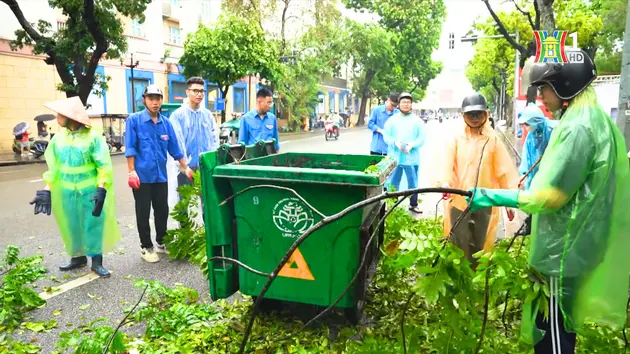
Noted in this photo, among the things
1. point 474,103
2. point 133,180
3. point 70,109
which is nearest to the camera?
Answer: point 474,103

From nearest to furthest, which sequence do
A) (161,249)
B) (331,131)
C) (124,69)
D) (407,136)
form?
(161,249)
(407,136)
(124,69)
(331,131)

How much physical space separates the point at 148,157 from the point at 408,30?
1459 inches

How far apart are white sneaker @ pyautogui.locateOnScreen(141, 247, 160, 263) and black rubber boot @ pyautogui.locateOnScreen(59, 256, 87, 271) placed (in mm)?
552

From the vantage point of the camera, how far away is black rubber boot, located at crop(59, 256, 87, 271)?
4578 mm

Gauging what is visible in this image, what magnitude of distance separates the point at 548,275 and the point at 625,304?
30 cm

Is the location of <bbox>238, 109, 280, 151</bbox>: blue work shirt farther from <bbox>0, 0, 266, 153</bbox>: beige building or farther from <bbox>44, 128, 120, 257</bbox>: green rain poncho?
<bbox>0, 0, 266, 153</bbox>: beige building

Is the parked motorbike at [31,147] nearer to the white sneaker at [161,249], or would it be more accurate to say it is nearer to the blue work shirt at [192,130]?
the blue work shirt at [192,130]

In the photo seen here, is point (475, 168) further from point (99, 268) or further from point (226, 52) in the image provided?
point (226, 52)

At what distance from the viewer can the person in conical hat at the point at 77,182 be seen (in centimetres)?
426

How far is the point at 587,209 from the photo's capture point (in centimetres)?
190

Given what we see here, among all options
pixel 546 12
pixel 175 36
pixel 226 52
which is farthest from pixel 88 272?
pixel 175 36

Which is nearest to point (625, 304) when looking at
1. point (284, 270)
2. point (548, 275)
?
point (548, 275)

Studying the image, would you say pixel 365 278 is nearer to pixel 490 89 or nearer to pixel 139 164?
pixel 139 164

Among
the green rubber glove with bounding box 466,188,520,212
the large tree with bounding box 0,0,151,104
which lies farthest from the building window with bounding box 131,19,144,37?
the green rubber glove with bounding box 466,188,520,212
